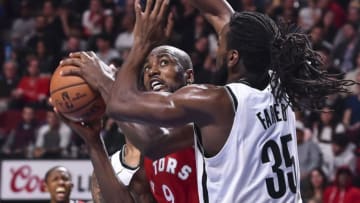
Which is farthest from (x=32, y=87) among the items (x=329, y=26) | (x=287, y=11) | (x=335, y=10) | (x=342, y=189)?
(x=342, y=189)

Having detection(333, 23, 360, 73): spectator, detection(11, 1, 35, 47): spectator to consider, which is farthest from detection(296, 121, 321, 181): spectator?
detection(11, 1, 35, 47): spectator

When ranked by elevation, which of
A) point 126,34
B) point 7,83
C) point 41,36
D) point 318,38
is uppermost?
point 318,38

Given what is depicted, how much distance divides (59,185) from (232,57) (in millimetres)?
3835

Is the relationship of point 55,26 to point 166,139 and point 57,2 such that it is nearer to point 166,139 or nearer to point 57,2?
point 57,2

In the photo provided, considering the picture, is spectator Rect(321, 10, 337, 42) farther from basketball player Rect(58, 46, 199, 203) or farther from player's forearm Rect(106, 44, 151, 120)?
player's forearm Rect(106, 44, 151, 120)

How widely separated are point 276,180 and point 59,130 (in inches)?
315

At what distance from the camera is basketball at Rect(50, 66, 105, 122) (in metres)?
4.04

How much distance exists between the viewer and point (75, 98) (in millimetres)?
4051

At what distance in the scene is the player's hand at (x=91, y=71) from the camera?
3.96 meters

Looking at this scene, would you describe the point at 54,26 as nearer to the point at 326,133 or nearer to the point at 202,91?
the point at 326,133

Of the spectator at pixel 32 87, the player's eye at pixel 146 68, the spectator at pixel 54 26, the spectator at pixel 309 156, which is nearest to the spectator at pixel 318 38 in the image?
the spectator at pixel 309 156

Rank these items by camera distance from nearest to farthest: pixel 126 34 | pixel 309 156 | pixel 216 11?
pixel 216 11 < pixel 309 156 < pixel 126 34

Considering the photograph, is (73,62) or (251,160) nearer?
(251,160)

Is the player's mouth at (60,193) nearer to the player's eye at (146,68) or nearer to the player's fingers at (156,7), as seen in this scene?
the player's eye at (146,68)
